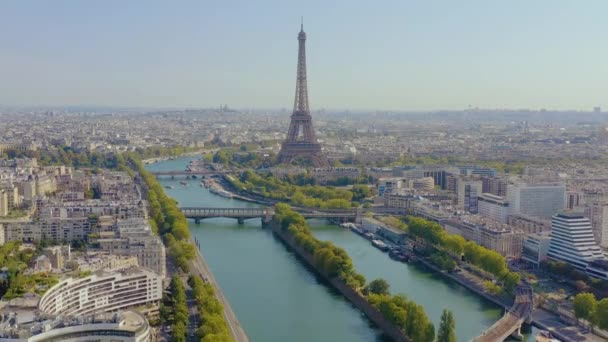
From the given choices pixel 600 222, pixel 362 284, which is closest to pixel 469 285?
pixel 362 284

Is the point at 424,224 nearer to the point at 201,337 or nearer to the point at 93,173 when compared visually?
the point at 201,337

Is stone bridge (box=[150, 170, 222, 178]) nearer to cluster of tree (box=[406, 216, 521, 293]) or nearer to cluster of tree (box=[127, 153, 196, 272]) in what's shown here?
cluster of tree (box=[127, 153, 196, 272])

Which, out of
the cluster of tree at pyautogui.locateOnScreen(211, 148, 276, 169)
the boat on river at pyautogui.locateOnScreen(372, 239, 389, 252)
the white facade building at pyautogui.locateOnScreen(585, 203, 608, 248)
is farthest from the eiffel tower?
the white facade building at pyautogui.locateOnScreen(585, 203, 608, 248)

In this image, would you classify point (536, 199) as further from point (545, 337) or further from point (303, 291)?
point (545, 337)

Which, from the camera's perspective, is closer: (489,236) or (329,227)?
(489,236)

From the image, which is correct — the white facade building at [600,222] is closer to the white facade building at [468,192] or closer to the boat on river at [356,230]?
the white facade building at [468,192]

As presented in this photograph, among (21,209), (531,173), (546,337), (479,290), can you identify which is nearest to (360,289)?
(479,290)
